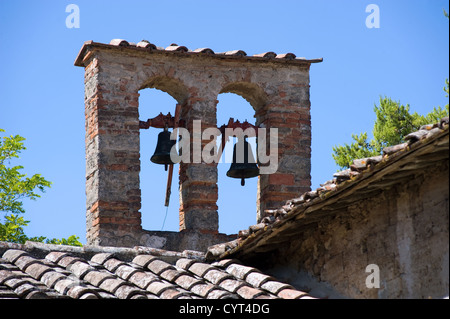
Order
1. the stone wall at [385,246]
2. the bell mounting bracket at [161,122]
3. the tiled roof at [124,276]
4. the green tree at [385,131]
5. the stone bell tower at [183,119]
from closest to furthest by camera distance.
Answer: the stone wall at [385,246], the tiled roof at [124,276], the stone bell tower at [183,119], the bell mounting bracket at [161,122], the green tree at [385,131]

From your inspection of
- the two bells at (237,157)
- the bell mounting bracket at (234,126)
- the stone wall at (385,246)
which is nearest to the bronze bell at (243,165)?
the two bells at (237,157)

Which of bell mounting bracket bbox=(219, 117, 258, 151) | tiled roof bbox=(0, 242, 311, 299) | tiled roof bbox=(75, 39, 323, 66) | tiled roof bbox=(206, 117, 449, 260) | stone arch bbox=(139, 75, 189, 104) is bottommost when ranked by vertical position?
tiled roof bbox=(0, 242, 311, 299)

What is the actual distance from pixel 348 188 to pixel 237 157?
120 inches

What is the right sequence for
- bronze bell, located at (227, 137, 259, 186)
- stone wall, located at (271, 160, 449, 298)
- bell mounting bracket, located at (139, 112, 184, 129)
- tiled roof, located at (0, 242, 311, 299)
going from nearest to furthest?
stone wall, located at (271, 160, 449, 298)
tiled roof, located at (0, 242, 311, 299)
bronze bell, located at (227, 137, 259, 186)
bell mounting bracket, located at (139, 112, 184, 129)

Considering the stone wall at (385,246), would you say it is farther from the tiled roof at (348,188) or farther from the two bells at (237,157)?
the two bells at (237,157)

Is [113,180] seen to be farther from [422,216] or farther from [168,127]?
[422,216]

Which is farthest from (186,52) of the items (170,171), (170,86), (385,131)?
(385,131)

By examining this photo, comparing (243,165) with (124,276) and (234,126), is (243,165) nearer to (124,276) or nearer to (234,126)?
(234,126)

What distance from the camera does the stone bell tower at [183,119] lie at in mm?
8922

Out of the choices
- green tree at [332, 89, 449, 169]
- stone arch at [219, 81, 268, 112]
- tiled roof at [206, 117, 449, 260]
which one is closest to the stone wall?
tiled roof at [206, 117, 449, 260]

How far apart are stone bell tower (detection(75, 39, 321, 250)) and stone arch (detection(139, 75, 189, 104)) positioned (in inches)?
0.4

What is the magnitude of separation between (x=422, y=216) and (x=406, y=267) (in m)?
0.34

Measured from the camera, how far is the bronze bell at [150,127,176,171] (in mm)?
9148

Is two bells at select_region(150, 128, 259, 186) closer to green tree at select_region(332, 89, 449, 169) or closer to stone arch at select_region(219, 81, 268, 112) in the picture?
stone arch at select_region(219, 81, 268, 112)
